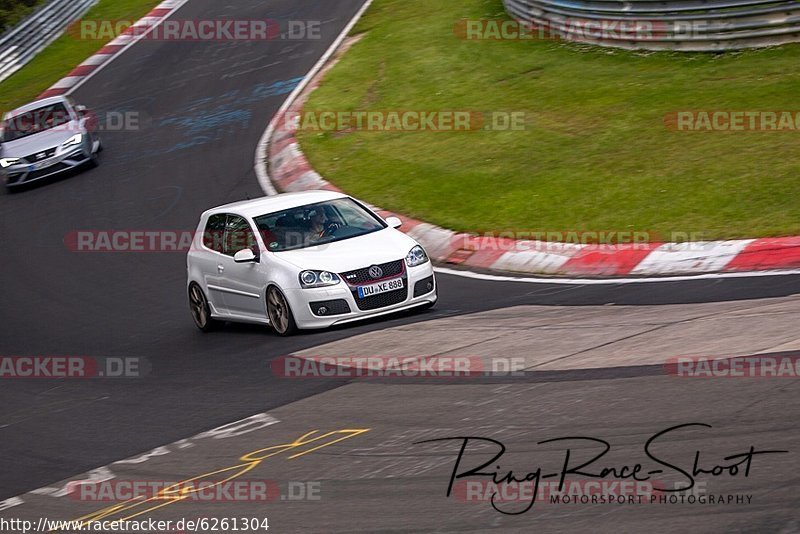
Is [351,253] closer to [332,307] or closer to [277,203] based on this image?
[332,307]

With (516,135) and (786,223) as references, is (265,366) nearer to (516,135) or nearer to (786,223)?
(786,223)

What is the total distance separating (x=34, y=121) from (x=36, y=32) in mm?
11588

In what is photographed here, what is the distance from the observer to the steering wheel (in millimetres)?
13039

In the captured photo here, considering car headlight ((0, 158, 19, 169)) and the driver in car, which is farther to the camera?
car headlight ((0, 158, 19, 169))

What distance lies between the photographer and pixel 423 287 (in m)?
12.6

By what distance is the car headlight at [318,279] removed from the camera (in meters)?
12.2

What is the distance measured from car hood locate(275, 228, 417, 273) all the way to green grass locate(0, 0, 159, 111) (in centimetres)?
1906

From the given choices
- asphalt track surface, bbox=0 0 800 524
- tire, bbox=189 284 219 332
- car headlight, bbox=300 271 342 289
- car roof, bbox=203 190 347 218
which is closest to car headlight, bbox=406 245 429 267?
asphalt track surface, bbox=0 0 800 524

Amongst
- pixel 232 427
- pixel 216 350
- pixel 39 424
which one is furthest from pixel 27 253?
pixel 232 427

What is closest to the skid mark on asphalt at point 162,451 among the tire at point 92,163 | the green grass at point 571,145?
the green grass at point 571,145

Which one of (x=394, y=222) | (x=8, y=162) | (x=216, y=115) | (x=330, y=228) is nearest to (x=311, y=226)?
(x=330, y=228)

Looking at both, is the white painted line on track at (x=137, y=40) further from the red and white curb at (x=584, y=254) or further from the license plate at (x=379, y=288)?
the license plate at (x=379, y=288)

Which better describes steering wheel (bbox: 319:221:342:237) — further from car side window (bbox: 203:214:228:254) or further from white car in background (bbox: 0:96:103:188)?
white car in background (bbox: 0:96:103:188)

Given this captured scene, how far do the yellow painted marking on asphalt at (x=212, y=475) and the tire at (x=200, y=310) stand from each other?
5679 millimetres
